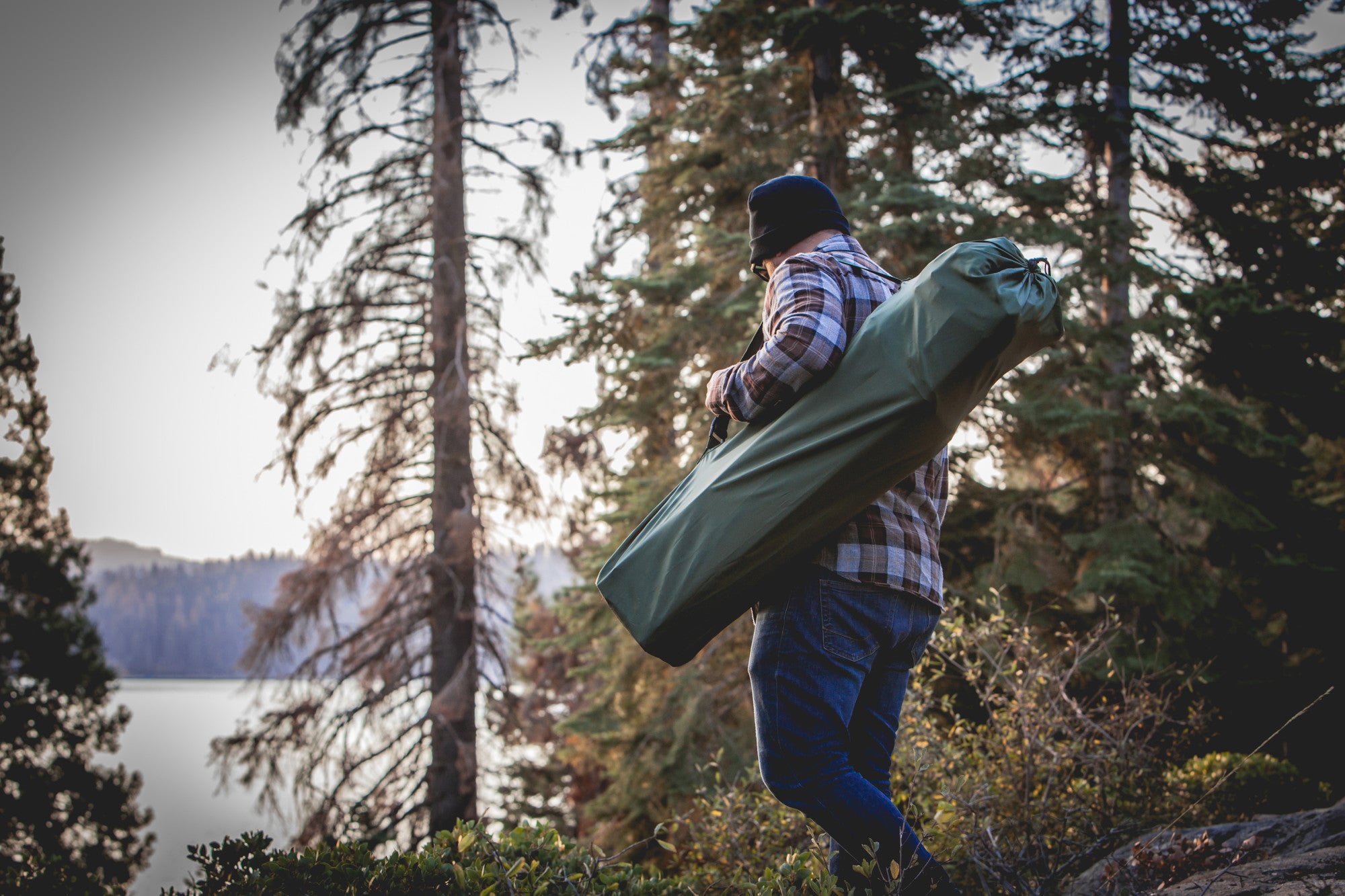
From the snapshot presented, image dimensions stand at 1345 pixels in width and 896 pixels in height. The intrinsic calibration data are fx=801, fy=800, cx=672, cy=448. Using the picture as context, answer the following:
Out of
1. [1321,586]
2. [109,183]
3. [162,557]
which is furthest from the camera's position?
[162,557]

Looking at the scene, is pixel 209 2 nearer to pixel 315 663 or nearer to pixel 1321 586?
pixel 315 663

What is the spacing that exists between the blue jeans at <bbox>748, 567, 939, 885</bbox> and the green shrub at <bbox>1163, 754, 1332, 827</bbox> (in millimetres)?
3434

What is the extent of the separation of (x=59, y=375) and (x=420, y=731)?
9.58 m

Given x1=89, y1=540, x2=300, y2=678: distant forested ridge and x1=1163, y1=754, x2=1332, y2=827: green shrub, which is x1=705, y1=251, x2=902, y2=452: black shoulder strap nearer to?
x1=1163, y1=754, x2=1332, y2=827: green shrub

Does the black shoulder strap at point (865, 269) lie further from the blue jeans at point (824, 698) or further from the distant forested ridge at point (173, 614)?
the distant forested ridge at point (173, 614)

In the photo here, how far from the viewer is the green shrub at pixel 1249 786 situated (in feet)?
15.3

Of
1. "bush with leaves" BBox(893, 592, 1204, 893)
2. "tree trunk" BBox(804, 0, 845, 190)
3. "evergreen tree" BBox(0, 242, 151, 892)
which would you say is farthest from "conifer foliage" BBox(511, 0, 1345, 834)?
"evergreen tree" BBox(0, 242, 151, 892)

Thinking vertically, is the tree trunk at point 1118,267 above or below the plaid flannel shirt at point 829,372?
above

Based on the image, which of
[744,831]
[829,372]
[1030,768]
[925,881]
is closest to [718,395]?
[829,372]

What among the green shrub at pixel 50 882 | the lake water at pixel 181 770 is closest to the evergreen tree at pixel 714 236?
the lake water at pixel 181 770

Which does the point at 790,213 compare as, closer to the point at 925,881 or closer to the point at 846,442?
the point at 846,442

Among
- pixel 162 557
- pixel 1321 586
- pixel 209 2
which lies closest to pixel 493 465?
pixel 209 2

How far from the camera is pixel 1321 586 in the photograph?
8.88 meters

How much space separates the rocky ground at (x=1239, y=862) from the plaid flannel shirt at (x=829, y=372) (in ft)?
3.29
